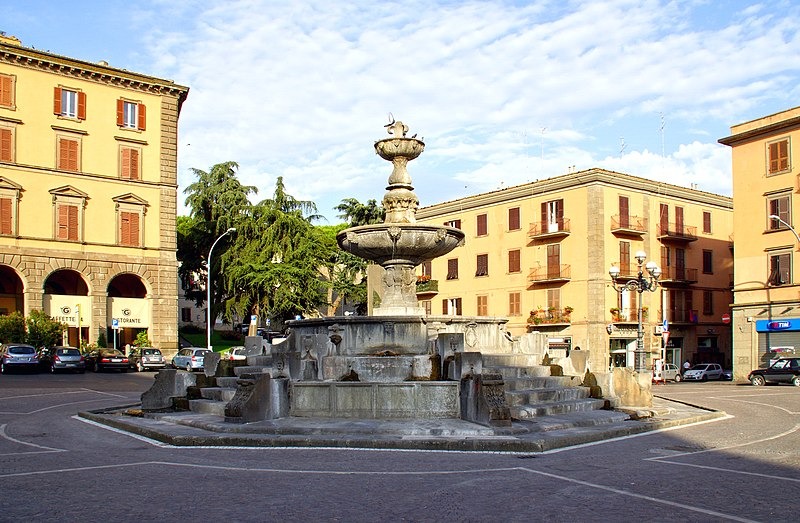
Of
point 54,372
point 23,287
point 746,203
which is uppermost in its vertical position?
point 746,203

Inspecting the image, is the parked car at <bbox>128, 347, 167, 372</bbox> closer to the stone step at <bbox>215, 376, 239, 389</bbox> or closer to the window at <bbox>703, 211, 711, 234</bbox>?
the stone step at <bbox>215, 376, 239, 389</bbox>

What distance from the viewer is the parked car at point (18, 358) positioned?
35844 mm

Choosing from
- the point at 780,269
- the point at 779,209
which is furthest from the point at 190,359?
the point at 779,209

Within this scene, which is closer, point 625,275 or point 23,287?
point 23,287

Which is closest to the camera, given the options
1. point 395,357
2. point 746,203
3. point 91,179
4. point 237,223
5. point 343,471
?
point 343,471

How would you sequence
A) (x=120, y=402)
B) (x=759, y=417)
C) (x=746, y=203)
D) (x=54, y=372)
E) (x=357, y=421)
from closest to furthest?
(x=357, y=421) → (x=759, y=417) → (x=120, y=402) → (x=54, y=372) → (x=746, y=203)

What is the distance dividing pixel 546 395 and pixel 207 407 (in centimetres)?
627

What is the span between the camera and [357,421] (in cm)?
1310

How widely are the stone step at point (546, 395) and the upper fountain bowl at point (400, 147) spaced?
646 centimetres

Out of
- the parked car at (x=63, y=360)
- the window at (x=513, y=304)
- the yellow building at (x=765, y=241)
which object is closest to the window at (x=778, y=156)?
the yellow building at (x=765, y=241)

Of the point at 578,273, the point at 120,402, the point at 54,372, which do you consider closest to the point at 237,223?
the point at 54,372

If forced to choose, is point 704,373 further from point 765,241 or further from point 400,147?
point 400,147

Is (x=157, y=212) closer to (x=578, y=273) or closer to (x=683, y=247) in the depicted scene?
(x=578, y=273)

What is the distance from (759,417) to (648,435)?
A: 17.5 ft
